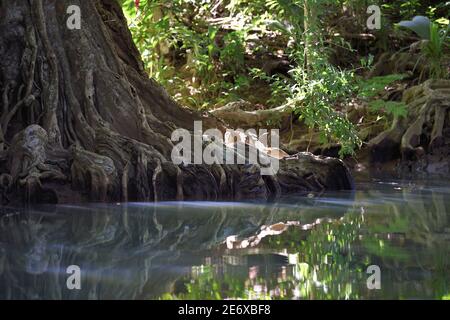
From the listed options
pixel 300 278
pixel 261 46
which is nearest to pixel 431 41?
pixel 261 46

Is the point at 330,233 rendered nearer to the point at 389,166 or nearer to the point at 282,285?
the point at 282,285

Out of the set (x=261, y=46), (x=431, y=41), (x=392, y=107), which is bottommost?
(x=392, y=107)

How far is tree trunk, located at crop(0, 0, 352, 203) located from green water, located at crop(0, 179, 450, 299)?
409 mm

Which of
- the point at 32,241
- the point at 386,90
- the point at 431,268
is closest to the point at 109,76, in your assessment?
the point at 32,241

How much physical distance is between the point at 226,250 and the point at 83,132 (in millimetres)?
3227

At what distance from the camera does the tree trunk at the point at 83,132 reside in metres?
6.45

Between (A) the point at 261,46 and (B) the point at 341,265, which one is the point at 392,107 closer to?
(A) the point at 261,46

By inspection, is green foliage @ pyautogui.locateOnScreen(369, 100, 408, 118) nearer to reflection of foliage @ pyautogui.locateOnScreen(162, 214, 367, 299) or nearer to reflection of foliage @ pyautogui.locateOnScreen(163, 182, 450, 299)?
reflection of foliage @ pyautogui.locateOnScreen(163, 182, 450, 299)

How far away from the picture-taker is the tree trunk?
6449mm

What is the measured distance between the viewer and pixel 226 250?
418cm

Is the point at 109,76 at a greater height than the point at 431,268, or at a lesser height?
greater

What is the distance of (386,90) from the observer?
1271cm

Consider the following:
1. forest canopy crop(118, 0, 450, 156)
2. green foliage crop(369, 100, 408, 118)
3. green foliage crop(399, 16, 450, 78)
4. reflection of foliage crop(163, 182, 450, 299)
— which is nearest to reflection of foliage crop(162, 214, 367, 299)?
reflection of foliage crop(163, 182, 450, 299)
